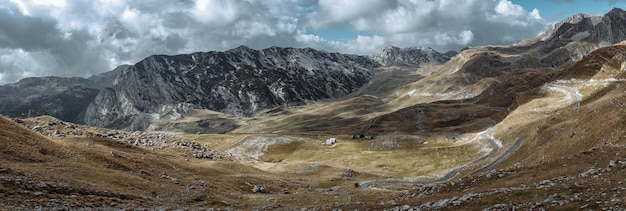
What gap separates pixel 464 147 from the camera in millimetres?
141375

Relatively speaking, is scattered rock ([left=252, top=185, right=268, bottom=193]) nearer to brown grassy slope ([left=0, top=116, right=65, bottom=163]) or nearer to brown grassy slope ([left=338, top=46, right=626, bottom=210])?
brown grassy slope ([left=0, top=116, right=65, bottom=163])

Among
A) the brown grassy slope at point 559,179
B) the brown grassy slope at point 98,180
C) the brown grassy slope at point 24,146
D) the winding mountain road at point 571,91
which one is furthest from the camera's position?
the winding mountain road at point 571,91

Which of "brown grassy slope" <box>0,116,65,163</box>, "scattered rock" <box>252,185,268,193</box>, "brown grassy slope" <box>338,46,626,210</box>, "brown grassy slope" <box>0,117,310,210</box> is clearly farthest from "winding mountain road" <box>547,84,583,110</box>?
"brown grassy slope" <box>0,116,65,163</box>

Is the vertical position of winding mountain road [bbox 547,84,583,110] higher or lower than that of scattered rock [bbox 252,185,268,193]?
higher

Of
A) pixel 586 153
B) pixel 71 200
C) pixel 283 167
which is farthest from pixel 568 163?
pixel 283 167

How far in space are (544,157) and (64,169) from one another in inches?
2810

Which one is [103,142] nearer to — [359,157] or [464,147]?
[359,157]

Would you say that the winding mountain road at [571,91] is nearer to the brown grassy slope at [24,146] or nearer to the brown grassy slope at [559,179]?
the brown grassy slope at [559,179]

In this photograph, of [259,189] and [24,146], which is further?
[259,189]

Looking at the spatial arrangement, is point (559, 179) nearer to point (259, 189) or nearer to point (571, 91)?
point (259, 189)

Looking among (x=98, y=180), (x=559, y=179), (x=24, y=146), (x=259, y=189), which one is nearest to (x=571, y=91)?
(x=259, y=189)

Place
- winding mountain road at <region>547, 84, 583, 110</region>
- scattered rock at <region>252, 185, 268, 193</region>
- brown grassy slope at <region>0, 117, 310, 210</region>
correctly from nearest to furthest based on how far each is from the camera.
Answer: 1. brown grassy slope at <region>0, 117, 310, 210</region>
2. scattered rock at <region>252, 185, 268, 193</region>
3. winding mountain road at <region>547, 84, 583, 110</region>

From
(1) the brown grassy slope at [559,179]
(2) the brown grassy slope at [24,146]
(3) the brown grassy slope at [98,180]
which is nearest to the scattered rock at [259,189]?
(3) the brown grassy slope at [98,180]

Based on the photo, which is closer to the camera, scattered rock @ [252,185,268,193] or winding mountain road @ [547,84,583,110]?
scattered rock @ [252,185,268,193]
